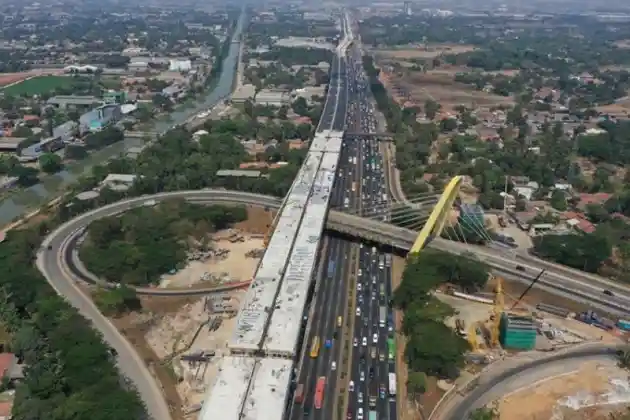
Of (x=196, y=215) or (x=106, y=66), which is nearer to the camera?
(x=196, y=215)

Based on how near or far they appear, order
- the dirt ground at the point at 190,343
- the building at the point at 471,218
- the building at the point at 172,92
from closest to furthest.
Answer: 1. the dirt ground at the point at 190,343
2. the building at the point at 471,218
3. the building at the point at 172,92

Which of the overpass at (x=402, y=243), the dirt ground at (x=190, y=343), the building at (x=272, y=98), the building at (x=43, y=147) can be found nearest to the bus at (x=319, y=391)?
the dirt ground at (x=190, y=343)

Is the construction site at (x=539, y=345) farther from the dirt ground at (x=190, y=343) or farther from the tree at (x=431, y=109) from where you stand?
the tree at (x=431, y=109)

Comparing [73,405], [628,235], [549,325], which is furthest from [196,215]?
[628,235]

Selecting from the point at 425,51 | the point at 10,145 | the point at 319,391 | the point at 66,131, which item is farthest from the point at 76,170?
the point at 425,51

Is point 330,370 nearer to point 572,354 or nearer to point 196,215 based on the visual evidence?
point 572,354

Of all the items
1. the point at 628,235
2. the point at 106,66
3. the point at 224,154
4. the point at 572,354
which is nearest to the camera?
the point at 572,354
